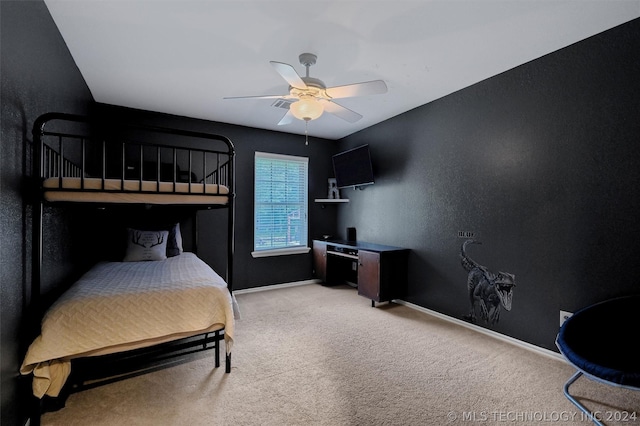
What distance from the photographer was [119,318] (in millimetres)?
1607

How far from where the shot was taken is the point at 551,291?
2291mm

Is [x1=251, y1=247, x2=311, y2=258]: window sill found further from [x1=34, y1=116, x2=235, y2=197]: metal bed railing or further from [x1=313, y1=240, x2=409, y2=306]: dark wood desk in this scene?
[x1=34, y1=116, x2=235, y2=197]: metal bed railing

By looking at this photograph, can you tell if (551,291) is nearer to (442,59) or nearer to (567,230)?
(567,230)

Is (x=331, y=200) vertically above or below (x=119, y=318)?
above

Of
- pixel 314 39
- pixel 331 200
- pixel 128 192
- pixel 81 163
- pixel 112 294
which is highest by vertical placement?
pixel 314 39

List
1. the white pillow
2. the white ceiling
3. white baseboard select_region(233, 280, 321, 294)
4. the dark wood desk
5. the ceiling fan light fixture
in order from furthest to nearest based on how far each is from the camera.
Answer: white baseboard select_region(233, 280, 321, 294) < the dark wood desk < the white pillow < the ceiling fan light fixture < the white ceiling

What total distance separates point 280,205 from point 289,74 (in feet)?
9.06

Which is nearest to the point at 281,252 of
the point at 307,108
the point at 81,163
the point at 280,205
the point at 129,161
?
the point at 280,205

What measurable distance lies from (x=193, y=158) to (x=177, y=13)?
2.21 meters

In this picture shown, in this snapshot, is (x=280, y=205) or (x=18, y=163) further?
(x=280, y=205)

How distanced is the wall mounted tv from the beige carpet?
6.99 feet

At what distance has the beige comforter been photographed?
148cm

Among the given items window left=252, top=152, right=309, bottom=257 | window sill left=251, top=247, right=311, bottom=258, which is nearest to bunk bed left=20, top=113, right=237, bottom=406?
window sill left=251, top=247, right=311, bottom=258

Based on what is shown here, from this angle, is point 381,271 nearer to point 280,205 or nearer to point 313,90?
point 280,205
